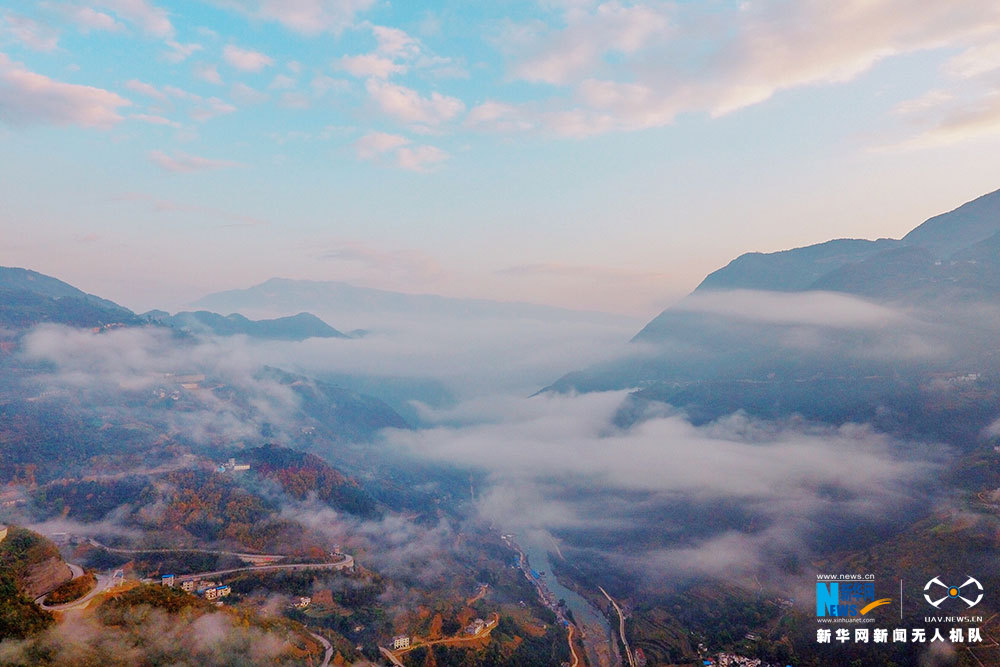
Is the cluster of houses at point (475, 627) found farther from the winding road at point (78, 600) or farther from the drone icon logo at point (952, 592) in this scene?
the drone icon logo at point (952, 592)

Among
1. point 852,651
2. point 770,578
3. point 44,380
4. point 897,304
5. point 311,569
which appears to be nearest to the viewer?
point 852,651

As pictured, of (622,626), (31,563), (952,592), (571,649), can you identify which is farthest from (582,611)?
(31,563)

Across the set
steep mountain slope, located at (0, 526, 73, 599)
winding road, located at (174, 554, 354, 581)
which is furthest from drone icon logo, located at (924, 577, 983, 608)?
steep mountain slope, located at (0, 526, 73, 599)

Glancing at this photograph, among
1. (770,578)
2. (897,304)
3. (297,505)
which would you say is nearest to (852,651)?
(770,578)

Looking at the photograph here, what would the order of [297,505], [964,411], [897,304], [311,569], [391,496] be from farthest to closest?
[897,304] < [391,496] < [964,411] < [297,505] < [311,569]

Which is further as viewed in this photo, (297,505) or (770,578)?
(297,505)

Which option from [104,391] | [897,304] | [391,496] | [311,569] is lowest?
[391,496]

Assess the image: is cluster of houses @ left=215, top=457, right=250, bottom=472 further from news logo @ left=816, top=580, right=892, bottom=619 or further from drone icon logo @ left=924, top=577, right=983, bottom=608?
drone icon logo @ left=924, top=577, right=983, bottom=608

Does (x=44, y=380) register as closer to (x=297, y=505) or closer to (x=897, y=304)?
(x=297, y=505)
